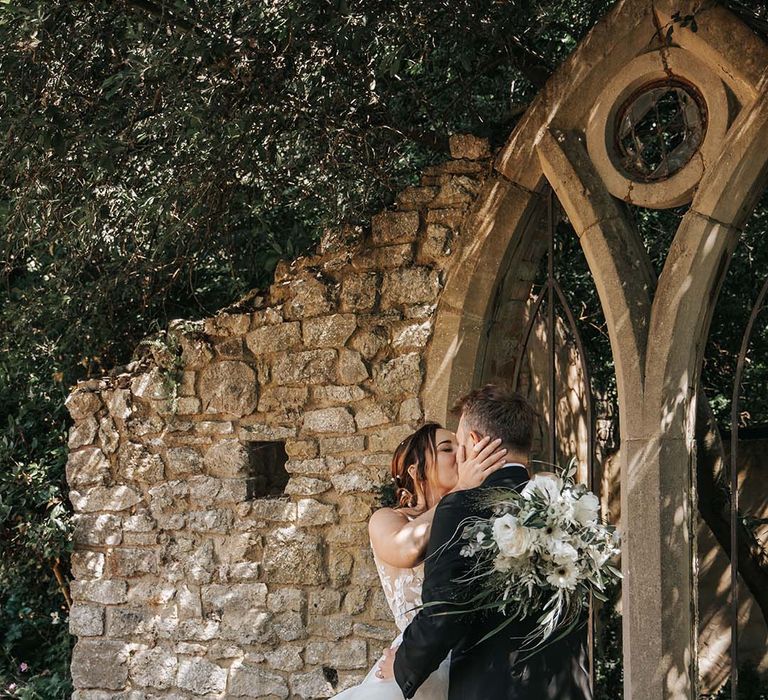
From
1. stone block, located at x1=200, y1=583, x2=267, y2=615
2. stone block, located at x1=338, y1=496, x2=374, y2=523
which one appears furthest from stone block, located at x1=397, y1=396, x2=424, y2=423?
stone block, located at x1=200, y1=583, x2=267, y2=615

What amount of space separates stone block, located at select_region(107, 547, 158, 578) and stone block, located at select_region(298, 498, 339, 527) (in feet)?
3.11

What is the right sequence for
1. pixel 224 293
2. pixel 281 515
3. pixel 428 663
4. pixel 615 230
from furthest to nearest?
pixel 224 293
pixel 281 515
pixel 615 230
pixel 428 663

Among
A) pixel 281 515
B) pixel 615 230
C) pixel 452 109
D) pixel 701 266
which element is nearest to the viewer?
pixel 701 266

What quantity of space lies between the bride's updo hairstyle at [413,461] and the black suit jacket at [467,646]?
574 mm

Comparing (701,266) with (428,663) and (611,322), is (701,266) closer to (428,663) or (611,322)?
(611,322)

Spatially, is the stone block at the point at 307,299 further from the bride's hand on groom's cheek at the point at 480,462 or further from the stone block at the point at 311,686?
the bride's hand on groom's cheek at the point at 480,462

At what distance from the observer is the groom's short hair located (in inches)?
116

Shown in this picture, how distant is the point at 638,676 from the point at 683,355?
4.28 feet

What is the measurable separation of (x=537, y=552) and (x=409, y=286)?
256cm

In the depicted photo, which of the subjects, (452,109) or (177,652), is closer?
(177,652)

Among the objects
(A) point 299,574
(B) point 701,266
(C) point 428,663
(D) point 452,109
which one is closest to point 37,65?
(D) point 452,109

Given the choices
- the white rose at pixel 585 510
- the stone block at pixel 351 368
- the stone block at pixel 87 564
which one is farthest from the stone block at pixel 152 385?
the white rose at pixel 585 510

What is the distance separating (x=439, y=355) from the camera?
501 cm

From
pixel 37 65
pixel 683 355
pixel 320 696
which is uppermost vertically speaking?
pixel 37 65
